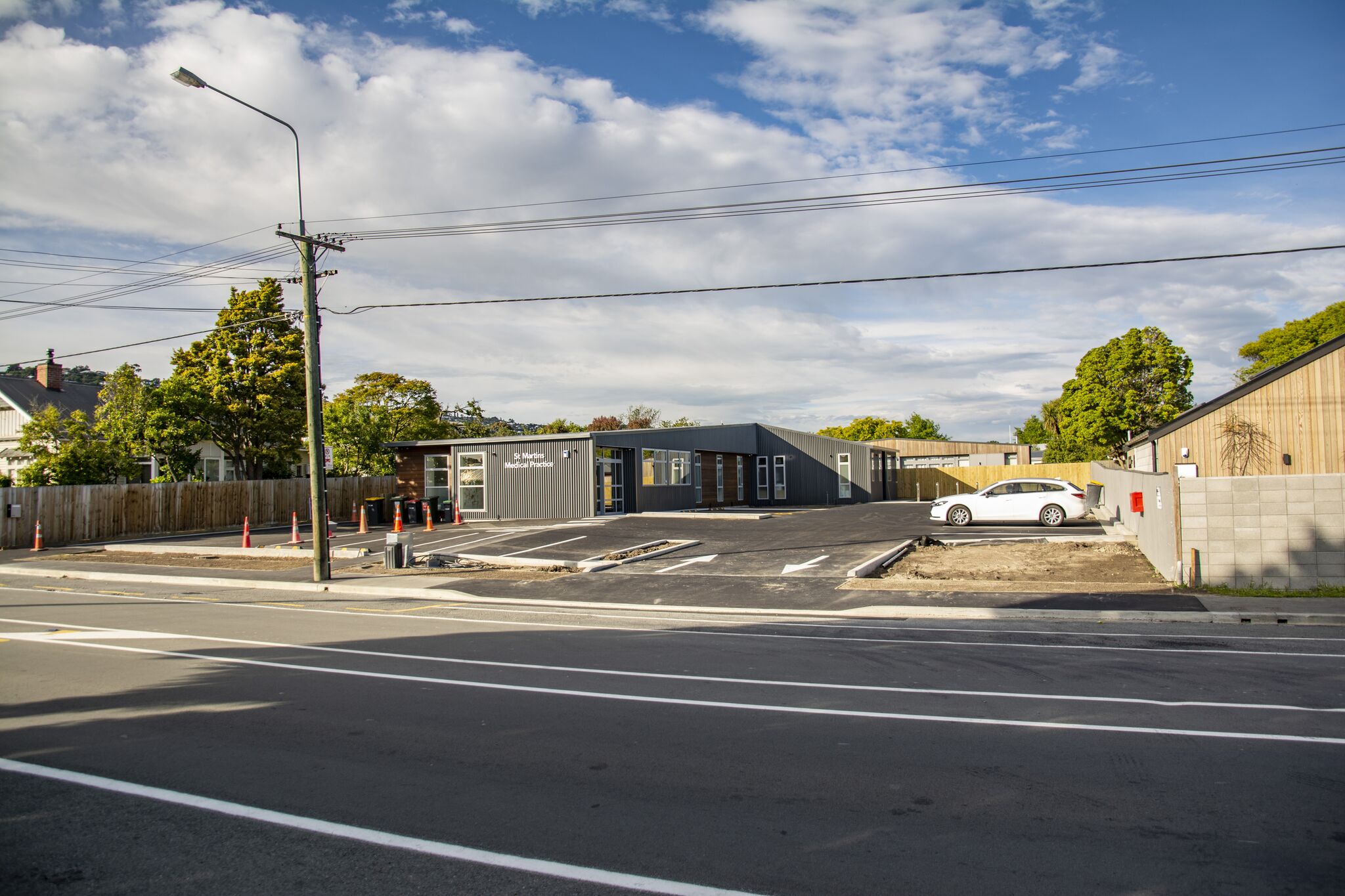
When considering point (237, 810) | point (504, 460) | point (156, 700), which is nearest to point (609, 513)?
point (504, 460)

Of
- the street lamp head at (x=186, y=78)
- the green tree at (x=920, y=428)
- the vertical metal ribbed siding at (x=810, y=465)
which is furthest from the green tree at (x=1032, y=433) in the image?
the street lamp head at (x=186, y=78)

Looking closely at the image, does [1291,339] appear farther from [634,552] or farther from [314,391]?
[314,391]

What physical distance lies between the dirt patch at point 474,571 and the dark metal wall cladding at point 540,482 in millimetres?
10858

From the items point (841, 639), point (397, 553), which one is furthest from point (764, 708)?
point (397, 553)

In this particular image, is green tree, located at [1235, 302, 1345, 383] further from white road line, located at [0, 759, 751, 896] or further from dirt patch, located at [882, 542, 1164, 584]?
white road line, located at [0, 759, 751, 896]

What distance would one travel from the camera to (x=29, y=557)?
79.9 ft

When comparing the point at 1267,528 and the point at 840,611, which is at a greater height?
the point at 1267,528

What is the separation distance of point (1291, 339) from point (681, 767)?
62361 mm

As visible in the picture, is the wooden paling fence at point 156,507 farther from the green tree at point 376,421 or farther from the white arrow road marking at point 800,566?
the white arrow road marking at point 800,566

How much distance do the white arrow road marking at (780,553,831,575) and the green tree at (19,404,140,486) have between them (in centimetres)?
2745

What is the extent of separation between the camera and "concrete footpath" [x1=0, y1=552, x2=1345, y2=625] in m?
12.0

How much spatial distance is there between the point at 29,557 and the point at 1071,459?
60235mm

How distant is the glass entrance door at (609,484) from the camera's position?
3225 cm

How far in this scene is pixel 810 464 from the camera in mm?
49500
